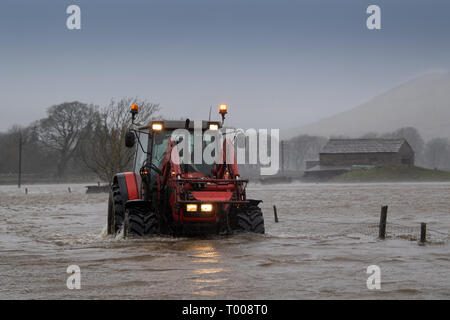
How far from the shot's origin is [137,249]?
12.3 metres

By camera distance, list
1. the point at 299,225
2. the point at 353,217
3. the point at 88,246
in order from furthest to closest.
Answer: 1. the point at 353,217
2. the point at 299,225
3. the point at 88,246

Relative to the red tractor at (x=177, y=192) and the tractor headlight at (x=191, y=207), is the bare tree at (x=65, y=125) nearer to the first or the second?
the red tractor at (x=177, y=192)

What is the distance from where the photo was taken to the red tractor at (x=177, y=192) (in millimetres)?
12805

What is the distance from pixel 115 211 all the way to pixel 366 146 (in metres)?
95.8

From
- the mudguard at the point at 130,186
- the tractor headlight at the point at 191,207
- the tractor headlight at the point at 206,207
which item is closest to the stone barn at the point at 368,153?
the mudguard at the point at 130,186

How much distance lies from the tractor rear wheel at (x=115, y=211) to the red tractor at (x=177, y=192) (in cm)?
2

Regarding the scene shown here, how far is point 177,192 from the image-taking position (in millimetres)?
12609

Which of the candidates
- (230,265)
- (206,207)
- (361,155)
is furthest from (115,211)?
(361,155)

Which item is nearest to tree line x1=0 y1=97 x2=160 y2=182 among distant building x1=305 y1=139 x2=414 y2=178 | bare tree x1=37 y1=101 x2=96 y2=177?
bare tree x1=37 y1=101 x2=96 y2=177

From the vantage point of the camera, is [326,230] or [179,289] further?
[326,230]

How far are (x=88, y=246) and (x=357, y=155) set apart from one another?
9594 cm

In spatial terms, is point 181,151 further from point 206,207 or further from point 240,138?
point 240,138

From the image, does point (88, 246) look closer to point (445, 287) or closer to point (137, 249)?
point (137, 249)
